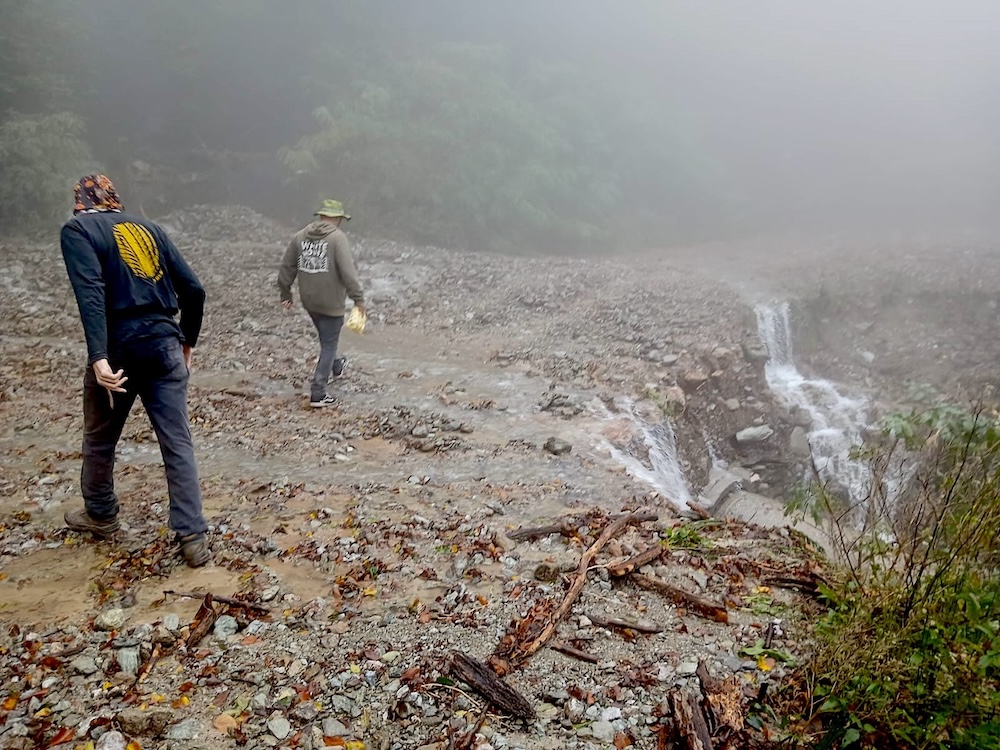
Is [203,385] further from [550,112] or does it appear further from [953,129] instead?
[953,129]

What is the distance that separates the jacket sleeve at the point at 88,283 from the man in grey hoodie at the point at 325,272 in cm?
275

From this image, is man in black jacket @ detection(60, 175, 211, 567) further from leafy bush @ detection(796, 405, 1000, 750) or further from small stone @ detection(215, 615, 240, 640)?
leafy bush @ detection(796, 405, 1000, 750)

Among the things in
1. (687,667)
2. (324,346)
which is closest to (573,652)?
(687,667)

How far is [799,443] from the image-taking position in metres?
9.45

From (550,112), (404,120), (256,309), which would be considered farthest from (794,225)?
(256,309)

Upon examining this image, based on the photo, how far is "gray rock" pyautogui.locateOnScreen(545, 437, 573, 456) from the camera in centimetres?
539

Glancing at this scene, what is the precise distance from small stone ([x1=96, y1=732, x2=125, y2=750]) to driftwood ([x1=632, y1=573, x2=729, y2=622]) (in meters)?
2.14

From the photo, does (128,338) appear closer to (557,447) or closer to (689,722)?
(689,722)

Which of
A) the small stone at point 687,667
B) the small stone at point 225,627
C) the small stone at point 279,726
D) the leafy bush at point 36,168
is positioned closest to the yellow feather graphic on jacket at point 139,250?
the small stone at point 225,627

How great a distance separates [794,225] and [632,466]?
2094cm

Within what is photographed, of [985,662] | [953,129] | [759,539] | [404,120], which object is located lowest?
[759,539]

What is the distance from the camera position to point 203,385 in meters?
6.40

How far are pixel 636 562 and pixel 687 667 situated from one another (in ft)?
2.48

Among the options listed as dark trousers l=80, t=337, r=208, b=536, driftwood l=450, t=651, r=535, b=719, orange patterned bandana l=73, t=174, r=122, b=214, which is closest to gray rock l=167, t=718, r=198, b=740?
driftwood l=450, t=651, r=535, b=719
